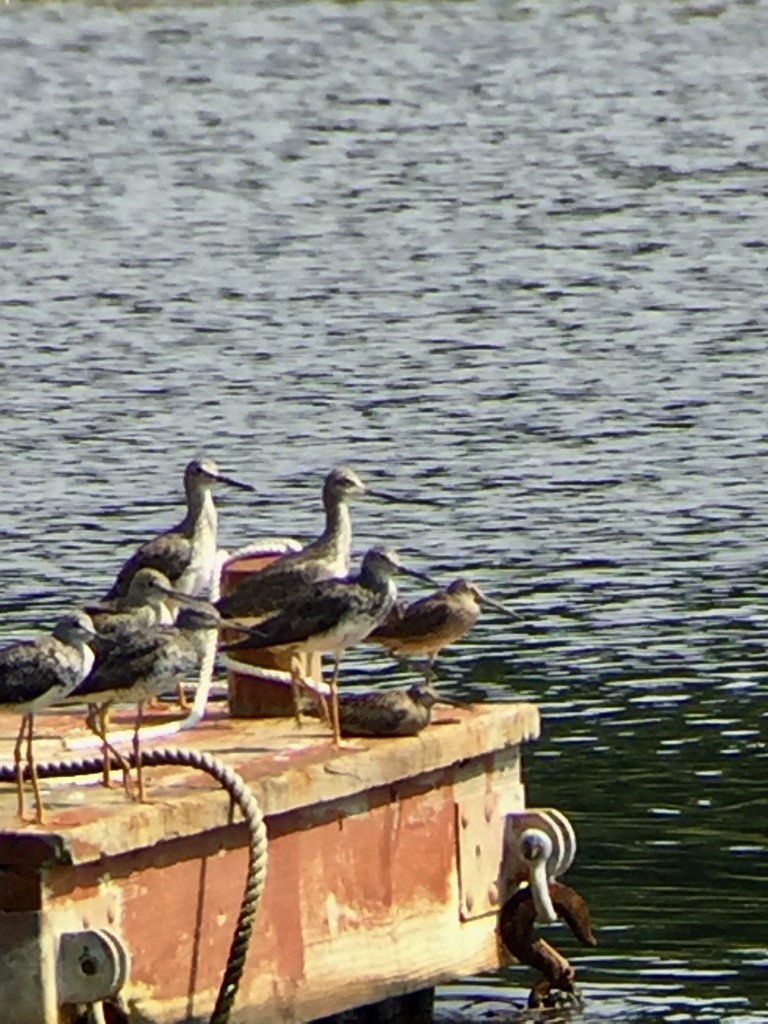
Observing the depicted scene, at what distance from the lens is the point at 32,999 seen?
11555mm

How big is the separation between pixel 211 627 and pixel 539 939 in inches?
83.1

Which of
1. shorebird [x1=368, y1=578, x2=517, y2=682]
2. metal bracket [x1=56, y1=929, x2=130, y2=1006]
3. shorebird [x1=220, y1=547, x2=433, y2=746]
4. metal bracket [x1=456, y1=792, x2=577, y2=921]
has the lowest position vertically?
metal bracket [x1=456, y1=792, x2=577, y2=921]

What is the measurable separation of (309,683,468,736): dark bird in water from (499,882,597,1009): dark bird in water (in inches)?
43.0

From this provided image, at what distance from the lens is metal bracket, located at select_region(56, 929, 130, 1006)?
11516 millimetres

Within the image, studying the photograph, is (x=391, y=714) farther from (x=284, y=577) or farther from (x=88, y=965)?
(x=88, y=965)

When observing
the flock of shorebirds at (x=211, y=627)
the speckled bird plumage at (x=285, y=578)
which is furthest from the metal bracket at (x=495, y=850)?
the speckled bird plumage at (x=285, y=578)

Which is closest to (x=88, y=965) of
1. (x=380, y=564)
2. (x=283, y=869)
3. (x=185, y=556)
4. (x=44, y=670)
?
(x=44, y=670)

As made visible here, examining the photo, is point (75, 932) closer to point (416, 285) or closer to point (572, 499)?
point (572, 499)

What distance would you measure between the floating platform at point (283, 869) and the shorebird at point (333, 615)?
0.39m

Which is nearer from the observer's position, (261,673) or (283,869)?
(283,869)

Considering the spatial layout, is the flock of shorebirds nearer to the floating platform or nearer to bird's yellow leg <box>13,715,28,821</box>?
bird's yellow leg <box>13,715,28,821</box>

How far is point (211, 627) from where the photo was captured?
1352 cm

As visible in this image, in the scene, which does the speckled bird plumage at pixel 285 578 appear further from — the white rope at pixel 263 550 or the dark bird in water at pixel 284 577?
the white rope at pixel 263 550

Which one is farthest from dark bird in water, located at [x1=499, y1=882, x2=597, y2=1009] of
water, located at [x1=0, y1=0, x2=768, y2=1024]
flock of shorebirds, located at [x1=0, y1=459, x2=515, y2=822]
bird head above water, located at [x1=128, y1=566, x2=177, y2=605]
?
bird head above water, located at [x1=128, y1=566, x2=177, y2=605]
